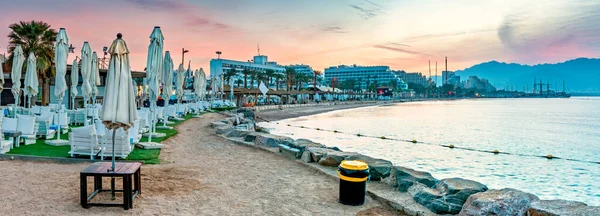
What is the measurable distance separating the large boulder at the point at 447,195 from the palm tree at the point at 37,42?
30.6 meters

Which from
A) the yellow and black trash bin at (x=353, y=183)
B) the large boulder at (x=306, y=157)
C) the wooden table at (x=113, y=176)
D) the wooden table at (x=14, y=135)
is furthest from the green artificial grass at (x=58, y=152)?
the yellow and black trash bin at (x=353, y=183)

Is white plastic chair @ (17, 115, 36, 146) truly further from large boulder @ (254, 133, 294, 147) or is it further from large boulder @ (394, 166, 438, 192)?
large boulder @ (394, 166, 438, 192)

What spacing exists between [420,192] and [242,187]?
3.28 meters

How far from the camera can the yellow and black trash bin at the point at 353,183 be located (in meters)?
6.43

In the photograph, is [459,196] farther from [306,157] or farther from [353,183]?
[306,157]

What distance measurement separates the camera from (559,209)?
16.8 feet

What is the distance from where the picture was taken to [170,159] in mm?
10352

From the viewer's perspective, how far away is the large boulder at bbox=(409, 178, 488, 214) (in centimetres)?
626

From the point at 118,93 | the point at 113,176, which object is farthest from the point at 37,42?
the point at 113,176

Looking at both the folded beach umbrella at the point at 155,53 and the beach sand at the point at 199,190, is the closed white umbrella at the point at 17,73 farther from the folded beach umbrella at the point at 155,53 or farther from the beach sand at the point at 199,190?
the beach sand at the point at 199,190

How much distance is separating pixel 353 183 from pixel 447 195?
1.57 metres

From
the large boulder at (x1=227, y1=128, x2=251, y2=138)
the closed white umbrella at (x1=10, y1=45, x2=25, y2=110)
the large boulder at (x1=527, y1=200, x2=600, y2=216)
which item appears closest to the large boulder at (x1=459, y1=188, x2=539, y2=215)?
the large boulder at (x1=527, y1=200, x2=600, y2=216)

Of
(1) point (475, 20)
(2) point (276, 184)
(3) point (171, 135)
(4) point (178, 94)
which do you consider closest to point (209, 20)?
(4) point (178, 94)

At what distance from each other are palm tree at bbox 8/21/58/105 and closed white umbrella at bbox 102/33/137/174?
88.1 ft
